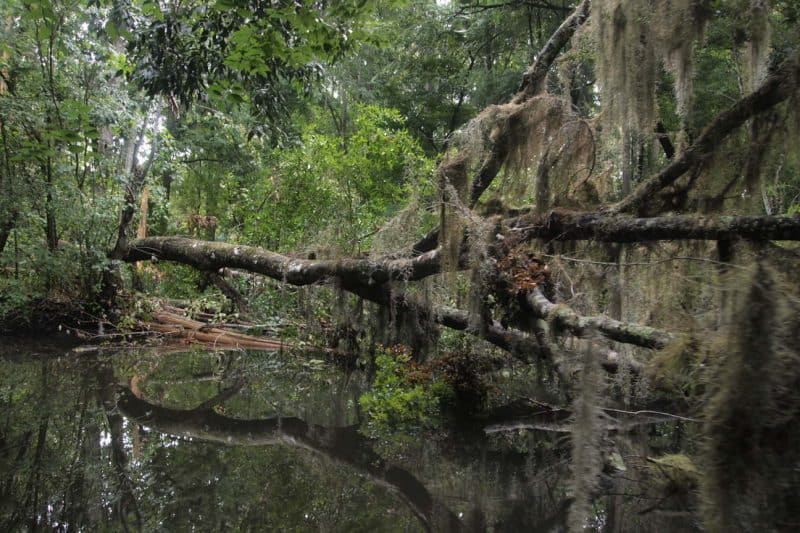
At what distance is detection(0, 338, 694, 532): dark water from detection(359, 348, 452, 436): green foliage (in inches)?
9.1

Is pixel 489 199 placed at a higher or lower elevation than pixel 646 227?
higher

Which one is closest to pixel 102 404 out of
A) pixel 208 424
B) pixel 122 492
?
pixel 208 424

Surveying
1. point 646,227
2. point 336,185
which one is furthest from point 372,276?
point 336,185

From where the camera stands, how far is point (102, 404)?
5785mm

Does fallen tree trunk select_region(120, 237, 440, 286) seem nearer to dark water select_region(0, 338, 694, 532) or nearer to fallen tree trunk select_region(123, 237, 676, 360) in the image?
fallen tree trunk select_region(123, 237, 676, 360)

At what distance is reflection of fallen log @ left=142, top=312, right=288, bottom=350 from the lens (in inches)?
404

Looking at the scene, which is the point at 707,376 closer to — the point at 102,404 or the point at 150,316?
the point at 102,404

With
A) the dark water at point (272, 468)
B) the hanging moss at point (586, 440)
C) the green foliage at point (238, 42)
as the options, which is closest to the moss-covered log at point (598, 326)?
the hanging moss at point (586, 440)

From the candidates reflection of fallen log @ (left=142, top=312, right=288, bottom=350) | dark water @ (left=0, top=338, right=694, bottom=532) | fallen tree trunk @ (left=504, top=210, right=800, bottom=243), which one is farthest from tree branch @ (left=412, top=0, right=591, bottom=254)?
reflection of fallen log @ (left=142, top=312, right=288, bottom=350)

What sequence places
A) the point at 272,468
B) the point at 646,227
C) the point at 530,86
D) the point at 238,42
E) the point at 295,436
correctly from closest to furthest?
1. the point at 272,468
2. the point at 238,42
3. the point at 646,227
4. the point at 295,436
5. the point at 530,86

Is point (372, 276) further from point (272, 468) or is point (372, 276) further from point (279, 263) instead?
point (272, 468)

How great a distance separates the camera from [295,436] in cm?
508

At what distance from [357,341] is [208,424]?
12.1 feet

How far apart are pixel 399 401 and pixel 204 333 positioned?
634cm
